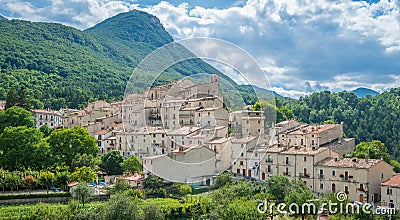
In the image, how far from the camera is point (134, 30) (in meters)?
126

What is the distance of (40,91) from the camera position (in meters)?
56.3

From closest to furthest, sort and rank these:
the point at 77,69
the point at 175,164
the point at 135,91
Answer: the point at 135,91 < the point at 175,164 < the point at 77,69

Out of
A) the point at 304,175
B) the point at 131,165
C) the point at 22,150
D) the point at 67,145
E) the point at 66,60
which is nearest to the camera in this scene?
the point at 304,175

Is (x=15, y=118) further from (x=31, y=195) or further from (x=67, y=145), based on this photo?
(x=31, y=195)

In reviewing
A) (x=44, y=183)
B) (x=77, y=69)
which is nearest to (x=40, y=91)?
(x=77, y=69)

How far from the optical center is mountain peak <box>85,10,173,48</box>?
400 ft

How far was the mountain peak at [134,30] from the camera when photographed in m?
122

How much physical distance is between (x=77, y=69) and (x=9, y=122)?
43759 millimetres

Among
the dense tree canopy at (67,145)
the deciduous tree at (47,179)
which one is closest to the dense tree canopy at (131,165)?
the dense tree canopy at (67,145)

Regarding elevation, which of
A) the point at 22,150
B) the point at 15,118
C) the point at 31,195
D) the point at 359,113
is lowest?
the point at 31,195

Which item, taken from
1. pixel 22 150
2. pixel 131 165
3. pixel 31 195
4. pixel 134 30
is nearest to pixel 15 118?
pixel 22 150

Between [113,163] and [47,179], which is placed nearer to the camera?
[47,179]

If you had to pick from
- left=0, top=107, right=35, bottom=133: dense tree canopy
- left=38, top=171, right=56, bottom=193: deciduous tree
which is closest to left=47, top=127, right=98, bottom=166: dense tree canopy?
left=38, top=171, right=56, bottom=193: deciduous tree

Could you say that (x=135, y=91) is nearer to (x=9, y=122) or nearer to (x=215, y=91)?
(x=215, y=91)
